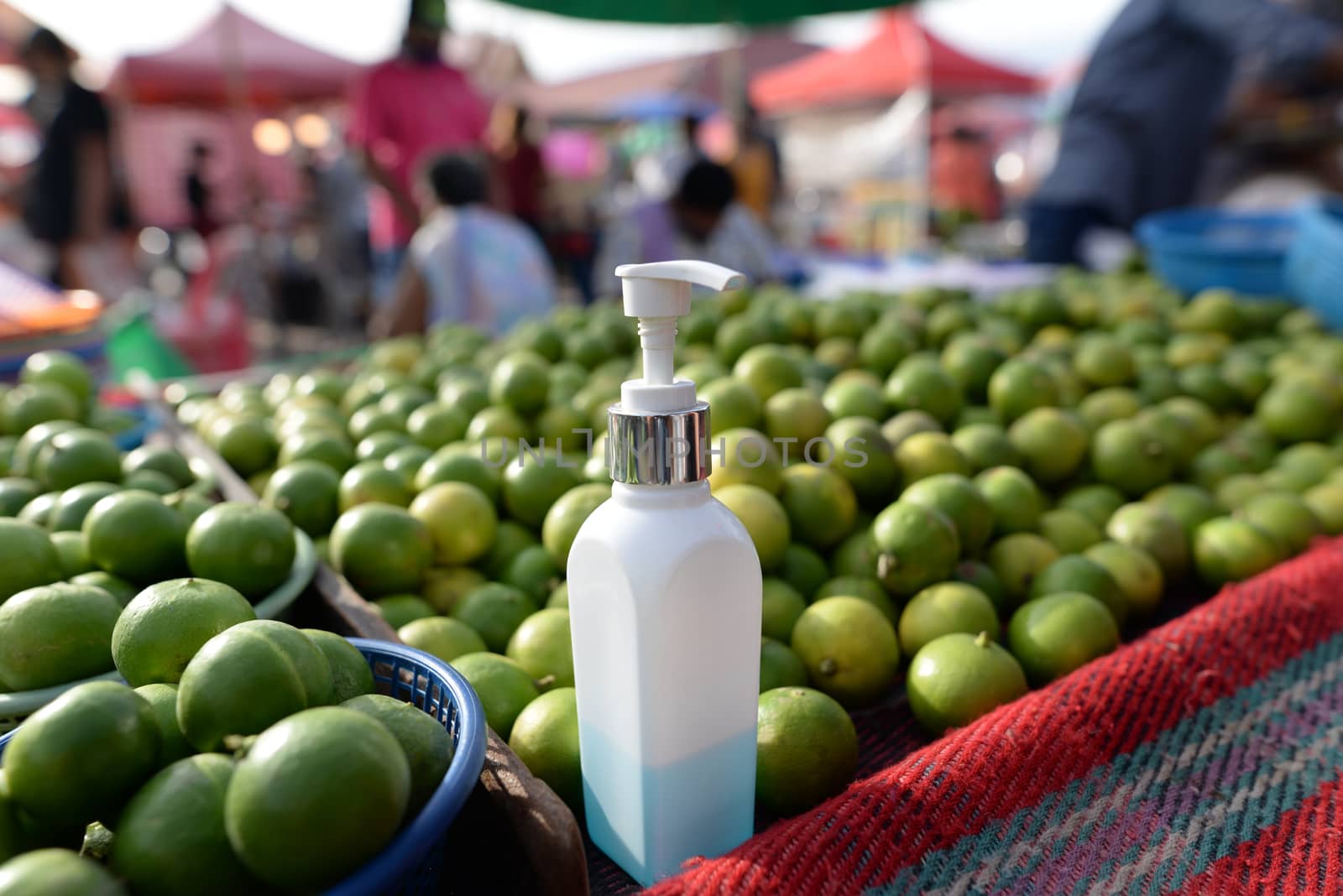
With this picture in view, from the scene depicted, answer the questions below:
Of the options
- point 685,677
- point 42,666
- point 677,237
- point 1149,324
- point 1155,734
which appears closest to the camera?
point 685,677

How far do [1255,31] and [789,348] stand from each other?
13.0 feet

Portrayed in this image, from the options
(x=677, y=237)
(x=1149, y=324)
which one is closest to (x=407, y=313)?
(x=677, y=237)

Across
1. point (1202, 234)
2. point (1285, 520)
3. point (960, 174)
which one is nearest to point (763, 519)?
point (1285, 520)

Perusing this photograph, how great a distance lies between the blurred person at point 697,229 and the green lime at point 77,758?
16.2 ft

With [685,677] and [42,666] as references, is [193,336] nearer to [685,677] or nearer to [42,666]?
[42,666]

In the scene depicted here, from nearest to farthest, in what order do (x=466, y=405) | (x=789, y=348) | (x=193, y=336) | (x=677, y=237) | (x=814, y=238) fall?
(x=466, y=405) < (x=789, y=348) < (x=677, y=237) < (x=193, y=336) < (x=814, y=238)

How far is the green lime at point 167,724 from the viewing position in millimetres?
938

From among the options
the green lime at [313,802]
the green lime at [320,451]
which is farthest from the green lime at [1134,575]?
the green lime at [320,451]

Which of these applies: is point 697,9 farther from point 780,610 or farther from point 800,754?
point 800,754

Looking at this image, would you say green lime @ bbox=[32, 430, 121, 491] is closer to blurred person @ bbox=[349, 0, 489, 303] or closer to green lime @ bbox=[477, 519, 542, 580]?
green lime @ bbox=[477, 519, 542, 580]

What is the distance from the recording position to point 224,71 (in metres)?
14.4

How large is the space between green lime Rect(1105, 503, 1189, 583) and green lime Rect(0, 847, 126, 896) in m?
1.81

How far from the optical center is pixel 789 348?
2633 millimetres

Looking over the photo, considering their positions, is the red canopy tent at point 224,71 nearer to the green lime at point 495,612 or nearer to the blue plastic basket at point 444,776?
the green lime at point 495,612
